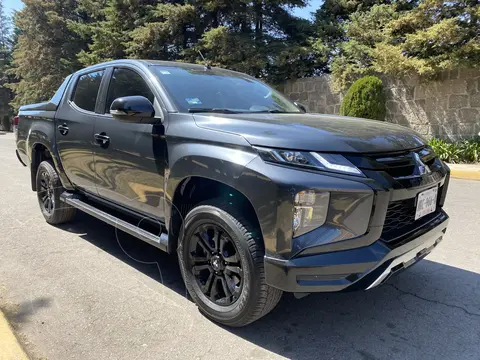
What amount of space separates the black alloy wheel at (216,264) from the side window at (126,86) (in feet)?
3.99

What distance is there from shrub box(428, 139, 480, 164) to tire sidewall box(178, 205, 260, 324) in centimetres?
939

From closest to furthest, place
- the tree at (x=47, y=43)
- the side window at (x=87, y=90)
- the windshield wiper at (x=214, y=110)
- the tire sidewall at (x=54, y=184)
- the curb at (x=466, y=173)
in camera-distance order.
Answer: the windshield wiper at (x=214, y=110), the side window at (x=87, y=90), the tire sidewall at (x=54, y=184), the curb at (x=466, y=173), the tree at (x=47, y=43)

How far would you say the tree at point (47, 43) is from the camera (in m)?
26.2

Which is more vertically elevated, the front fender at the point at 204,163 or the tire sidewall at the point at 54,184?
the front fender at the point at 204,163

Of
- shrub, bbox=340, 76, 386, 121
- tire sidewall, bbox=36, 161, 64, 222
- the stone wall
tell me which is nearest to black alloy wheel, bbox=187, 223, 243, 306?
tire sidewall, bbox=36, 161, 64, 222

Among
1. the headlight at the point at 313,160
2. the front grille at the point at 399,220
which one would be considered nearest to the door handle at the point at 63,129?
the headlight at the point at 313,160

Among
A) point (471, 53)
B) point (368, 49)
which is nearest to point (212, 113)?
point (471, 53)

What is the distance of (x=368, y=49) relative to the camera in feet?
39.1

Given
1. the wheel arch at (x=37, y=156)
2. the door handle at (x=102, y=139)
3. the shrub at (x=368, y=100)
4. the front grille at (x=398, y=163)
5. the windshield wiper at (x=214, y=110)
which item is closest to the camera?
the front grille at (x=398, y=163)

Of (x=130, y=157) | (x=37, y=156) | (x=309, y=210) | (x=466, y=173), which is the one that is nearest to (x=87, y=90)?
(x=130, y=157)

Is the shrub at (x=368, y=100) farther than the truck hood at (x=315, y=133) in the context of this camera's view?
Yes

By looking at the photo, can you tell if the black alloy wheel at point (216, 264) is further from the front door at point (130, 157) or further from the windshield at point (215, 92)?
the windshield at point (215, 92)

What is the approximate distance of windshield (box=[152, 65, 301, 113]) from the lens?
3052 millimetres

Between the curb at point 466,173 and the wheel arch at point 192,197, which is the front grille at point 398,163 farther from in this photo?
the curb at point 466,173
